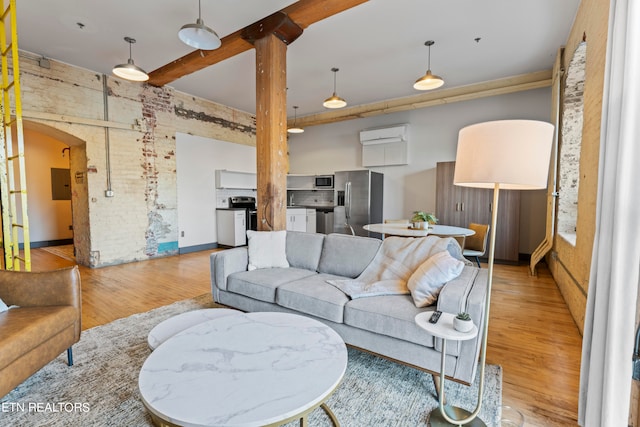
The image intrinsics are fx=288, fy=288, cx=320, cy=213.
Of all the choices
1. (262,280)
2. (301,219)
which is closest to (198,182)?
(301,219)

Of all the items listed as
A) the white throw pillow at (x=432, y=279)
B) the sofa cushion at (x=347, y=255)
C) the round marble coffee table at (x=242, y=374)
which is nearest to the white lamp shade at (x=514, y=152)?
the white throw pillow at (x=432, y=279)

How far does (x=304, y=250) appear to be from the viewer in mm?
3072

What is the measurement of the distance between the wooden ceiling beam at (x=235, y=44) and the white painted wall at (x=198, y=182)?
1.35m

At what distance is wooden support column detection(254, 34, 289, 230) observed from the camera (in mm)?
3404

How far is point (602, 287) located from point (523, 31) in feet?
12.4

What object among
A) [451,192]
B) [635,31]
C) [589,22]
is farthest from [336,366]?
[451,192]

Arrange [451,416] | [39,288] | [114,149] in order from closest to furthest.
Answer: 1. [451,416]
2. [39,288]
3. [114,149]

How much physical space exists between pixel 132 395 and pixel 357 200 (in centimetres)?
535

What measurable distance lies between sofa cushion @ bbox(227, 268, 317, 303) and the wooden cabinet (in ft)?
Result: 12.2

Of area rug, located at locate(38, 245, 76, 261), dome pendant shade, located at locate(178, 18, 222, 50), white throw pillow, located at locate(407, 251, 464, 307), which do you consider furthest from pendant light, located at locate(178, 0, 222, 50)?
area rug, located at locate(38, 245, 76, 261)

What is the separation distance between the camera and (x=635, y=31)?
1171 millimetres

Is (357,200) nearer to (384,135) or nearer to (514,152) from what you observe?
(384,135)

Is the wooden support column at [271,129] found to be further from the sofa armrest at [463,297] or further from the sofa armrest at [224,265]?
the sofa armrest at [463,297]

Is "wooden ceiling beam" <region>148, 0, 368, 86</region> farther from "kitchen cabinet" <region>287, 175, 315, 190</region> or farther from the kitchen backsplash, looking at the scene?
the kitchen backsplash
